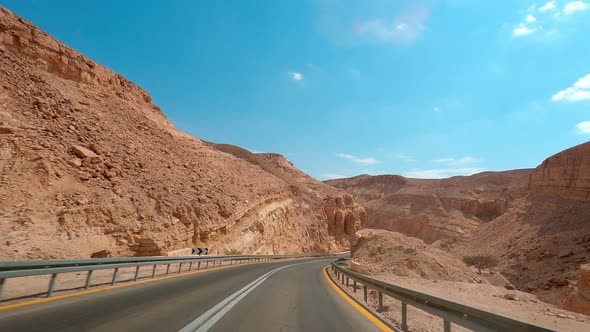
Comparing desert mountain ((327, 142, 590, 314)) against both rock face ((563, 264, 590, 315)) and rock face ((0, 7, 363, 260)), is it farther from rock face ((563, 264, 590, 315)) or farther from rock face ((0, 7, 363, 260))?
rock face ((0, 7, 363, 260))

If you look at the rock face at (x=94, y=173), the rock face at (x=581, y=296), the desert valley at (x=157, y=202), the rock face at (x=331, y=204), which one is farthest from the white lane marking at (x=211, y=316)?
the rock face at (x=331, y=204)

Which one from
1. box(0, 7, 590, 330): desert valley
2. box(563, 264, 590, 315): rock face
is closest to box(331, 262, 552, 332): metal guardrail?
box(0, 7, 590, 330): desert valley

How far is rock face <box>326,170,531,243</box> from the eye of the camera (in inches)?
3964

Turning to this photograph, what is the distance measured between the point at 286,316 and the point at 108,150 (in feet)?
76.7

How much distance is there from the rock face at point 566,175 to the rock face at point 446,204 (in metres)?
32.5

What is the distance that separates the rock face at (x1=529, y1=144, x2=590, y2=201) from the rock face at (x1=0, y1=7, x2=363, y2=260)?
4884 centimetres

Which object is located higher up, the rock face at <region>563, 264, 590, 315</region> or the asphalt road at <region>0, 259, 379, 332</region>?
the asphalt road at <region>0, 259, 379, 332</region>

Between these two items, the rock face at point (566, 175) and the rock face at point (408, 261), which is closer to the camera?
the rock face at point (408, 261)

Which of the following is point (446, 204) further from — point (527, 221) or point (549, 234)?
point (549, 234)

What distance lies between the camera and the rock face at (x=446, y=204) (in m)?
101

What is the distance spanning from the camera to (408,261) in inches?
1074

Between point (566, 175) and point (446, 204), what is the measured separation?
197 ft

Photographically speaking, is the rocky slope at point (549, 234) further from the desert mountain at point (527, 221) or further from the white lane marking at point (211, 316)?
the white lane marking at point (211, 316)

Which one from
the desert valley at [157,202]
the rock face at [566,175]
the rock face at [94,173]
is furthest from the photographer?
the rock face at [566,175]
